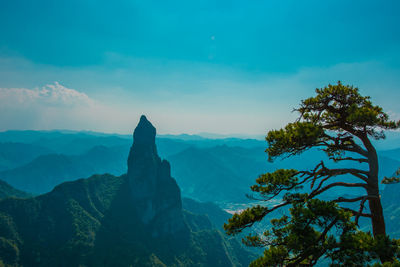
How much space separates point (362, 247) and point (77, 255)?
13219 centimetres

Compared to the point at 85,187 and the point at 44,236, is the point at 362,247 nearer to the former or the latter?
the point at 44,236

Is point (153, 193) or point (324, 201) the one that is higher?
point (324, 201)

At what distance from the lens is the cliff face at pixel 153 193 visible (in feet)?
488

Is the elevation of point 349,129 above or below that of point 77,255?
above

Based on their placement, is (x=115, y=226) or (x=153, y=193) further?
(x=153, y=193)

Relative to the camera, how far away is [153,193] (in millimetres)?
155375

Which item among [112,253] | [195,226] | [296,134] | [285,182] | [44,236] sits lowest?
[195,226]

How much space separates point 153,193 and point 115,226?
106 ft

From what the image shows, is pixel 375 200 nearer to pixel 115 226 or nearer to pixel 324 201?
pixel 324 201

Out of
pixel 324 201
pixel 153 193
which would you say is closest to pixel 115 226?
pixel 153 193

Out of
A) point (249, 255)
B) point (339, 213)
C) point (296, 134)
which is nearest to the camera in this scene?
point (339, 213)

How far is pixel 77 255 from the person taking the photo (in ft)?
345

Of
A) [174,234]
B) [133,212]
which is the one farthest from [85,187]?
[174,234]

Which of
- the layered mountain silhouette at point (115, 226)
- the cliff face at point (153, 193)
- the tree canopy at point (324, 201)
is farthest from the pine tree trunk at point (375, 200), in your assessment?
the cliff face at point (153, 193)
